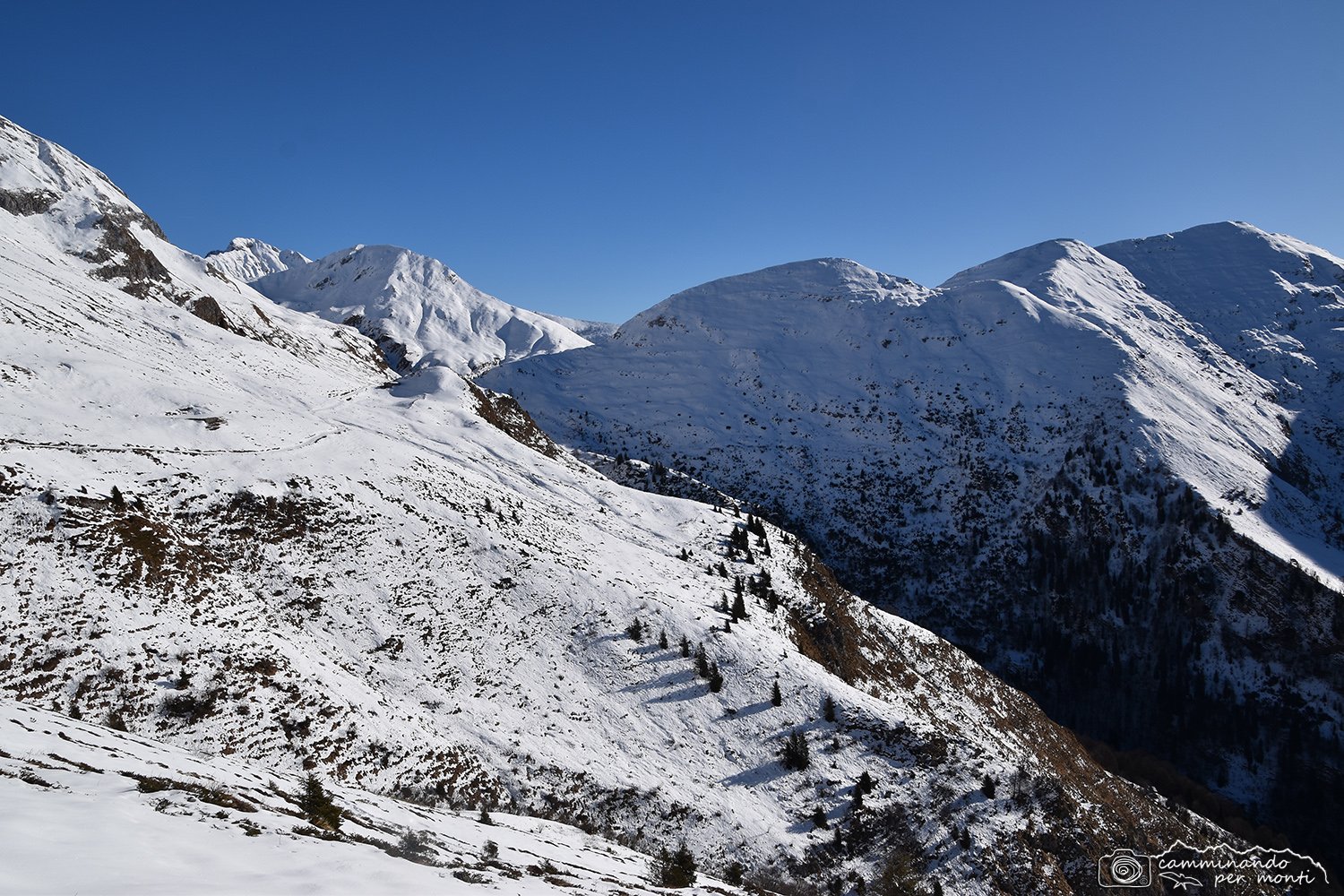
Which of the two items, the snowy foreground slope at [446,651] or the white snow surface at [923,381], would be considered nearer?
the snowy foreground slope at [446,651]

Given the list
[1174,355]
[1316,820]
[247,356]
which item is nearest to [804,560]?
[247,356]

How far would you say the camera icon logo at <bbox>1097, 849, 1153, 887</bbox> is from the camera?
106 feet

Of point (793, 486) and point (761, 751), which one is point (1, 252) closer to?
point (761, 751)

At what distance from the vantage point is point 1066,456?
109 meters

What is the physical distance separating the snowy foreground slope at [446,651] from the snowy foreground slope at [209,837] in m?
0.23

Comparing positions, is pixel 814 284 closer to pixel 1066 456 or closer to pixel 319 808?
pixel 1066 456

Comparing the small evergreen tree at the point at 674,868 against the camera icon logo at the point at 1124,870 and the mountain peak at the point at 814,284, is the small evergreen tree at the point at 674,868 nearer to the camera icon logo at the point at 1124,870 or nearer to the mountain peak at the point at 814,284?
the camera icon logo at the point at 1124,870

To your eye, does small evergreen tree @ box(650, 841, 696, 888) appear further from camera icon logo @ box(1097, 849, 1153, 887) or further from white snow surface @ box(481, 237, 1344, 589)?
white snow surface @ box(481, 237, 1344, 589)

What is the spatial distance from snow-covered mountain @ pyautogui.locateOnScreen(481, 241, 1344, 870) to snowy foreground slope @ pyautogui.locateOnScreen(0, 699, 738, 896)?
84.5 meters

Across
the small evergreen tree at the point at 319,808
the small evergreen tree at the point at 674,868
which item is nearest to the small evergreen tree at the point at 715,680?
the small evergreen tree at the point at 674,868

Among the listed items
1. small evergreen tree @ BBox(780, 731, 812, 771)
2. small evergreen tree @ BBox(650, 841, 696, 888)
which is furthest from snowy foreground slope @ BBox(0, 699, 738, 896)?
small evergreen tree @ BBox(780, 731, 812, 771)

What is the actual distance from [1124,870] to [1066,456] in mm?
89533

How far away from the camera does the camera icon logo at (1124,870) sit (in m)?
32.3

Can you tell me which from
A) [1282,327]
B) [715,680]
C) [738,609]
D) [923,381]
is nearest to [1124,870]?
[715,680]
